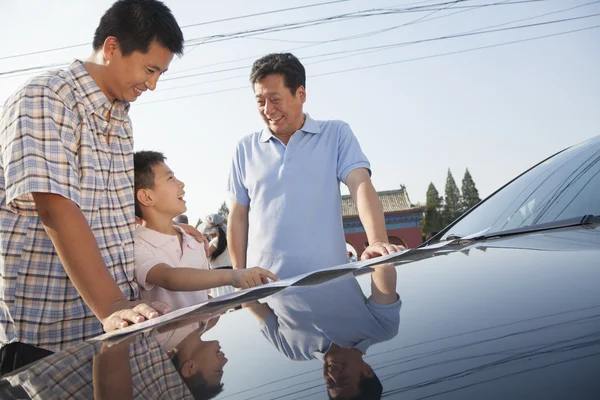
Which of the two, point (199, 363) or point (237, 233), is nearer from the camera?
point (199, 363)

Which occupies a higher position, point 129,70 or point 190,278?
point 129,70

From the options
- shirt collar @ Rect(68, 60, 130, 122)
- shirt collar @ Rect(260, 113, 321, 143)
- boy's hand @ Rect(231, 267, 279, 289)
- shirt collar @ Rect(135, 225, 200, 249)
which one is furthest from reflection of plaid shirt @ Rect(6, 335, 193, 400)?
shirt collar @ Rect(260, 113, 321, 143)

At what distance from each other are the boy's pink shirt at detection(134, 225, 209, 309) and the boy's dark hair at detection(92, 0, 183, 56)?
27.0 inches

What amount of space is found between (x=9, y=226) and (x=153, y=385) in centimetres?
94

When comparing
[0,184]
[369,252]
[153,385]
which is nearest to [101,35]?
[0,184]

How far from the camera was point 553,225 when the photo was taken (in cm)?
153

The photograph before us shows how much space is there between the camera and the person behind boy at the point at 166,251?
1792 millimetres

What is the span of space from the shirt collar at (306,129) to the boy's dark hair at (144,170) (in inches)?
20.3

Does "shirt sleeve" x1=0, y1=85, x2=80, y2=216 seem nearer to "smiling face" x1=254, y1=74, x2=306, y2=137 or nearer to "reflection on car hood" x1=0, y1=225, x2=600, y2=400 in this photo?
"reflection on car hood" x1=0, y1=225, x2=600, y2=400

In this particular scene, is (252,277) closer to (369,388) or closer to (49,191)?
(49,191)

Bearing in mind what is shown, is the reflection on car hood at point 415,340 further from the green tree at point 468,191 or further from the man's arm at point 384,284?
the green tree at point 468,191

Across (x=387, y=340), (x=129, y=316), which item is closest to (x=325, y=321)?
(x=387, y=340)

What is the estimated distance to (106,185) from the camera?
5.19 feet

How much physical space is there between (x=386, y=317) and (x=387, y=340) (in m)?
0.13
